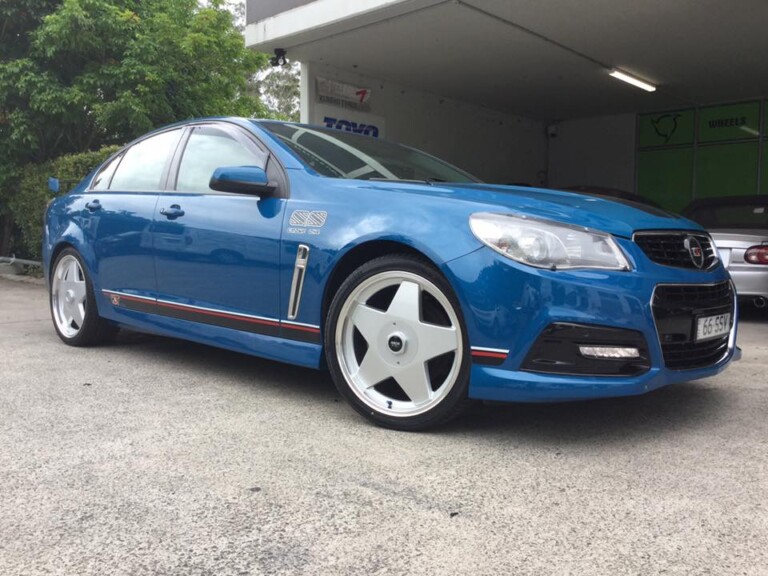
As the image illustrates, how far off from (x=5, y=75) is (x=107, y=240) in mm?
7994

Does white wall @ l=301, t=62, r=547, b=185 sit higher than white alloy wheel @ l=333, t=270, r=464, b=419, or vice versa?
white wall @ l=301, t=62, r=547, b=185

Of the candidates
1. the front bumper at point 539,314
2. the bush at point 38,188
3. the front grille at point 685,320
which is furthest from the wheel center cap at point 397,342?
the bush at point 38,188

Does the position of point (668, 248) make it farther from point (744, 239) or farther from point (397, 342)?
point (744, 239)

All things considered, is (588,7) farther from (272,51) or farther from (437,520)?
(437,520)

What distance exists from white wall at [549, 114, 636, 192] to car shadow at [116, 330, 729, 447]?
1173 centimetres

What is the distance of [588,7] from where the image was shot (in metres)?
7.61

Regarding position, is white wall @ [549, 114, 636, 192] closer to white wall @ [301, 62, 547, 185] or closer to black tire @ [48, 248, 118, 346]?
white wall @ [301, 62, 547, 185]

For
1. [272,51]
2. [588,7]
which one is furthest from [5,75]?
[588,7]

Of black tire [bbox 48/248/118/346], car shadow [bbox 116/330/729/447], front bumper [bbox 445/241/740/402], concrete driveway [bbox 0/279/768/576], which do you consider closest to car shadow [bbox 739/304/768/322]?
concrete driveway [bbox 0/279/768/576]

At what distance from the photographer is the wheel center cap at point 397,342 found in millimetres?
2896

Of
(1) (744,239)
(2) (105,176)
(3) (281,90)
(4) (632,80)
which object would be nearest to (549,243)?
(2) (105,176)

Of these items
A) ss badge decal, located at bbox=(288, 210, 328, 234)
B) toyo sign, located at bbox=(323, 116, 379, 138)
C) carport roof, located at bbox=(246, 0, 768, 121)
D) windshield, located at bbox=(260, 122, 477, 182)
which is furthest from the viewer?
toyo sign, located at bbox=(323, 116, 379, 138)

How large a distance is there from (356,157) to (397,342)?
1.24m

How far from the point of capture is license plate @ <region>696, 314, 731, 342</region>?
288 centimetres
